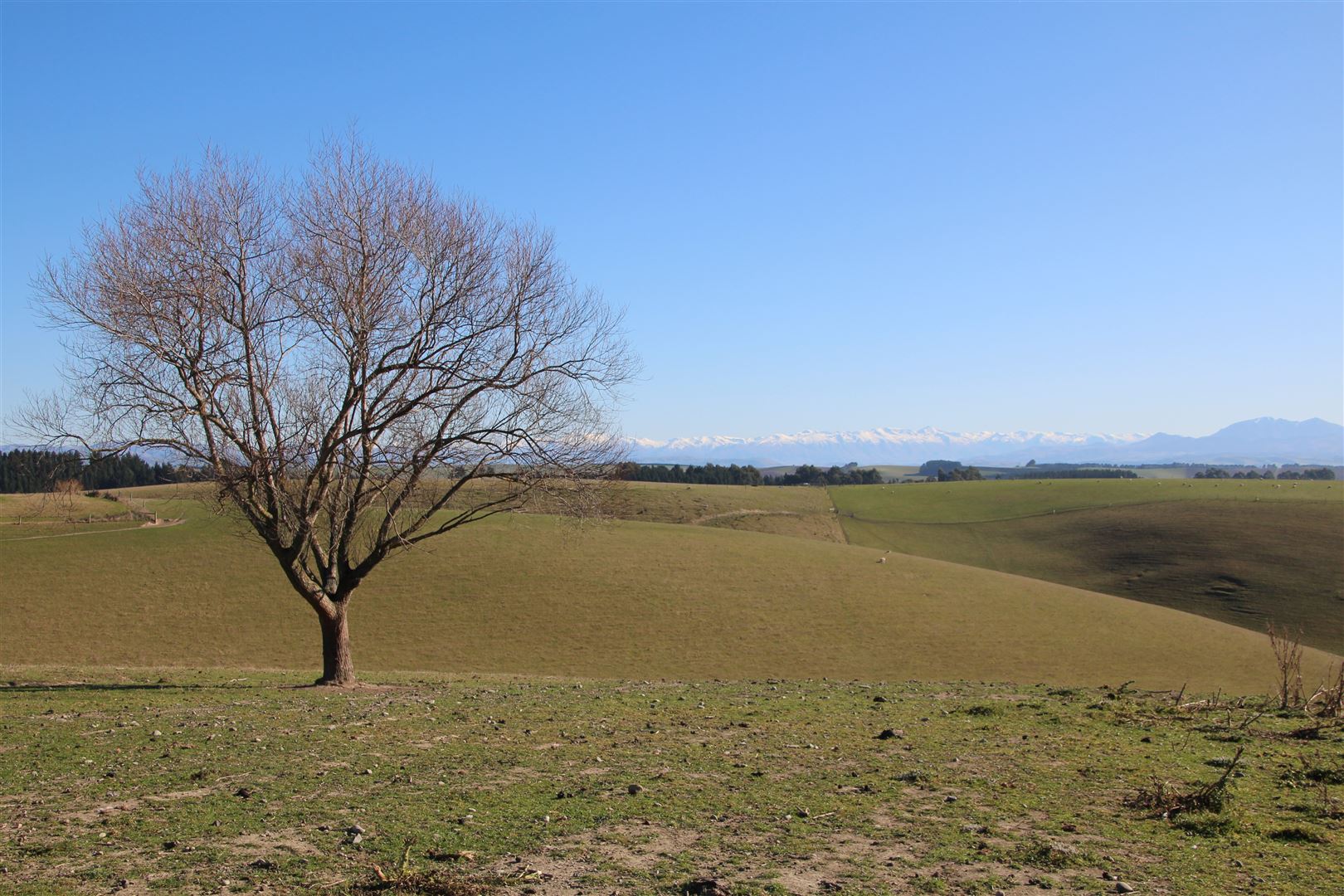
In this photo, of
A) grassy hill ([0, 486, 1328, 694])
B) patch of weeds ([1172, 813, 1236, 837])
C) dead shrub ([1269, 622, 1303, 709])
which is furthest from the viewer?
grassy hill ([0, 486, 1328, 694])

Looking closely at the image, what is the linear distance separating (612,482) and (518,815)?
11797 mm

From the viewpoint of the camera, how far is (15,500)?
55.6m

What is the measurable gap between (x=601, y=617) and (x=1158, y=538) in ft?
172

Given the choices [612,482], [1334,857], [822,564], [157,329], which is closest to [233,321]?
[157,329]

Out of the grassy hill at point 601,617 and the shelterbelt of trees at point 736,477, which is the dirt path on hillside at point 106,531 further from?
the shelterbelt of trees at point 736,477

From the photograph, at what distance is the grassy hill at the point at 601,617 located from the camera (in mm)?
34406

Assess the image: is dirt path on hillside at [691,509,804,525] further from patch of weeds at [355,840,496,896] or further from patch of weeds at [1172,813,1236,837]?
patch of weeds at [355,840,496,896]

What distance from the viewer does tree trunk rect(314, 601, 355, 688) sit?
64.5 feet

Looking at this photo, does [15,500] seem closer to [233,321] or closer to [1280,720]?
[233,321]

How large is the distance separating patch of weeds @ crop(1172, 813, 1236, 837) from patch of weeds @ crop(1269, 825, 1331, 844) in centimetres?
33

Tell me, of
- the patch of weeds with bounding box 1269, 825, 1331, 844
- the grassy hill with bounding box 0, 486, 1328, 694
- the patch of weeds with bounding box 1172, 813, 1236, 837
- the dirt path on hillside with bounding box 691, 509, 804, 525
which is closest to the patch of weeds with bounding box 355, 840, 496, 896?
the patch of weeds with bounding box 1172, 813, 1236, 837

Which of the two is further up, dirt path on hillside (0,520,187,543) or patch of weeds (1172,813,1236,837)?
dirt path on hillside (0,520,187,543)

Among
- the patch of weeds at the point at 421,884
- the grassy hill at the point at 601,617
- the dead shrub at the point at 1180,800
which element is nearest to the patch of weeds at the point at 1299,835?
the dead shrub at the point at 1180,800

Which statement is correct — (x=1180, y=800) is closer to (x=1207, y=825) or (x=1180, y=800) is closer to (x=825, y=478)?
(x=1207, y=825)
